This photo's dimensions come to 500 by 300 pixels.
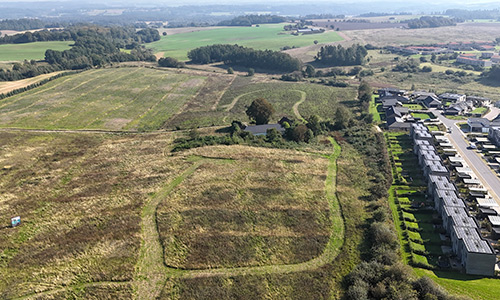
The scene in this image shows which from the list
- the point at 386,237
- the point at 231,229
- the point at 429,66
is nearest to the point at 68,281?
the point at 231,229

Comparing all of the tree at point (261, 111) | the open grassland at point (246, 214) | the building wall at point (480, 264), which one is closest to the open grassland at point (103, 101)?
the tree at point (261, 111)

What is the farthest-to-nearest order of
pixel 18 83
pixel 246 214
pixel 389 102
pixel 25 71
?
1. pixel 25 71
2. pixel 18 83
3. pixel 389 102
4. pixel 246 214

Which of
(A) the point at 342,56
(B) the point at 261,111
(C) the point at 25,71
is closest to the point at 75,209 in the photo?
(B) the point at 261,111

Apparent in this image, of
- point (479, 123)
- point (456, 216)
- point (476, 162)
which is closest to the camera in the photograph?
point (456, 216)

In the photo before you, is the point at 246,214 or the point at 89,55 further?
the point at 89,55

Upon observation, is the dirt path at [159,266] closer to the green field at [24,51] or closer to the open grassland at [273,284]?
A: the open grassland at [273,284]

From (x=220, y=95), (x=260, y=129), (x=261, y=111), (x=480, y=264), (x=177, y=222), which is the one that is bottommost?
(x=220, y=95)

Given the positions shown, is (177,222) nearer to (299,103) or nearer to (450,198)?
→ (450,198)

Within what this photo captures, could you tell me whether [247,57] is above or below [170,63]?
above

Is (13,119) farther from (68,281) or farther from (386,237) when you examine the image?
(386,237)
